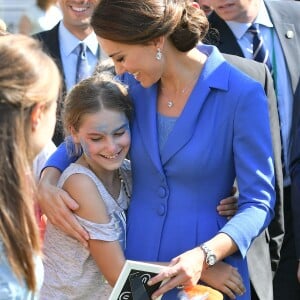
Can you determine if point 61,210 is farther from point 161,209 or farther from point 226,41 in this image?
point 226,41

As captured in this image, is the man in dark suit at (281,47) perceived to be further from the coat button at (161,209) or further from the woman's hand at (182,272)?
the woman's hand at (182,272)

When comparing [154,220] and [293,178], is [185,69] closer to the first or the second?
[154,220]

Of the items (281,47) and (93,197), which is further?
(281,47)

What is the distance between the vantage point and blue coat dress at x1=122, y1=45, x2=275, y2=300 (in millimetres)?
2920

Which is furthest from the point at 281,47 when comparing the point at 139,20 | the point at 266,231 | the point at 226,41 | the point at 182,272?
the point at 182,272

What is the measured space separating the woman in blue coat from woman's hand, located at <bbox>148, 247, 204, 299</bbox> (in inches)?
0.8

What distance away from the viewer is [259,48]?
4070 millimetres

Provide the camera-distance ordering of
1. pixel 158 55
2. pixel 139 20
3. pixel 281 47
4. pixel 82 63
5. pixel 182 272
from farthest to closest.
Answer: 1. pixel 82 63
2. pixel 281 47
3. pixel 158 55
4. pixel 139 20
5. pixel 182 272

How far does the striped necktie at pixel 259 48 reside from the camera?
4.02 metres

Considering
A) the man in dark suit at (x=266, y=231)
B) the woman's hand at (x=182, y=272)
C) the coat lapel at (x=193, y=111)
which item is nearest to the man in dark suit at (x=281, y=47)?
the man in dark suit at (x=266, y=231)

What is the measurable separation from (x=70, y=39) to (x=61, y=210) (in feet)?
7.21

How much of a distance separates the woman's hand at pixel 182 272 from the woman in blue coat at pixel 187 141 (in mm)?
21

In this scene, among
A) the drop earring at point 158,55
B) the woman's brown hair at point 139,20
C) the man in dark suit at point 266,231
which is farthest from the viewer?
the man in dark suit at point 266,231

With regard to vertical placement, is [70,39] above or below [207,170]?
below
